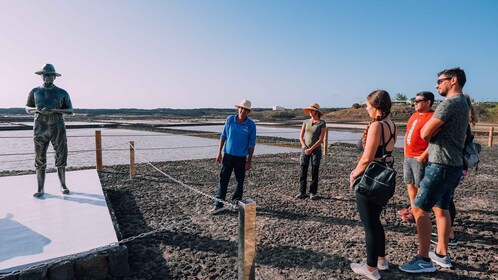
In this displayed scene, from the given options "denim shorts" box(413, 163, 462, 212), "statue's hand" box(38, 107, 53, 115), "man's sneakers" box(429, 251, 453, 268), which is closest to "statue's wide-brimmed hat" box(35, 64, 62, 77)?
"statue's hand" box(38, 107, 53, 115)

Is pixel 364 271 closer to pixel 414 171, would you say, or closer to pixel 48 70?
pixel 414 171

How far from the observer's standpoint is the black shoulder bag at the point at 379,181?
2.63m

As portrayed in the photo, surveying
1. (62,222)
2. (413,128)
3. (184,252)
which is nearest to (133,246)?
(184,252)

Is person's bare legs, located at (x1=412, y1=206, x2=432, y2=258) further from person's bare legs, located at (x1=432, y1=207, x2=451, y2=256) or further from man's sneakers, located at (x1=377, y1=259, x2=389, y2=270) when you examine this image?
man's sneakers, located at (x1=377, y1=259, x2=389, y2=270)

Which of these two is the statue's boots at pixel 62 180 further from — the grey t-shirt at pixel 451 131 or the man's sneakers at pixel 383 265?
the grey t-shirt at pixel 451 131

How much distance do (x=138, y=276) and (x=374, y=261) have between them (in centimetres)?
235

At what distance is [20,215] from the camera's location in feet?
13.1

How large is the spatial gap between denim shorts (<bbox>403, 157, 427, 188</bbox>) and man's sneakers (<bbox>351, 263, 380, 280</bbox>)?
52.7 inches

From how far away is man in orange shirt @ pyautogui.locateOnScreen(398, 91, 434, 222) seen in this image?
12.1ft

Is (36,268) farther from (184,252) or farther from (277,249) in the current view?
(277,249)

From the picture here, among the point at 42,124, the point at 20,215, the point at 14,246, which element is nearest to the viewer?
the point at 14,246

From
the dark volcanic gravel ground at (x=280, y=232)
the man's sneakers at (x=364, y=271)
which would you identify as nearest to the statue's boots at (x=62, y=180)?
the dark volcanic gravel ground at (x=280, y=232)

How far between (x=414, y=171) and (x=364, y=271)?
1504 millimetres

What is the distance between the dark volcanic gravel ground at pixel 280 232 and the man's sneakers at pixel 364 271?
71 millimetres
